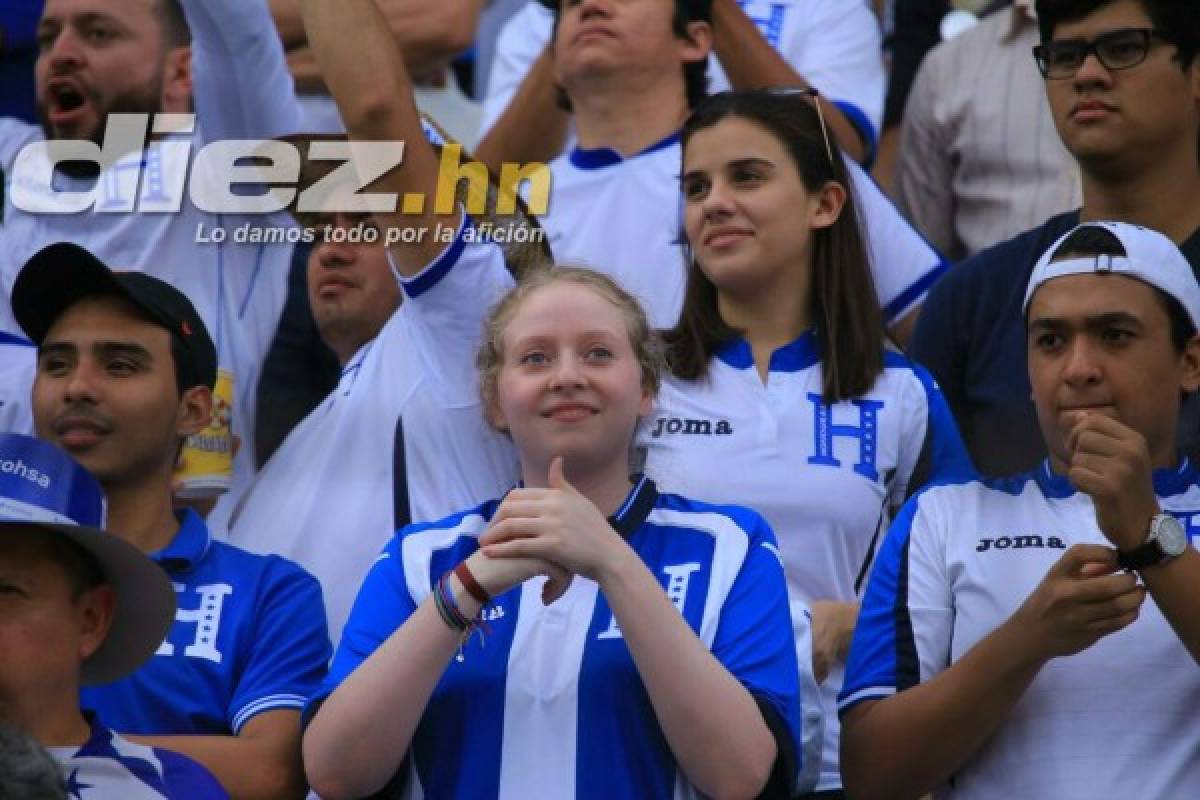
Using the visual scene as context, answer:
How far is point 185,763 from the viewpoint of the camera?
3773 millimetres

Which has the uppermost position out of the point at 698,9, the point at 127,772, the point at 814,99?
the point at 698,9

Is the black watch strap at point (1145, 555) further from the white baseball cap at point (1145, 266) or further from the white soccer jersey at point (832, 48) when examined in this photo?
the white soccer jersey at point (832, 48)

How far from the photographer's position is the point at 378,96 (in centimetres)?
462

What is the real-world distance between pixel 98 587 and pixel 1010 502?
5.61 feet

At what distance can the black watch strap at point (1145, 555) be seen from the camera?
3.85 m

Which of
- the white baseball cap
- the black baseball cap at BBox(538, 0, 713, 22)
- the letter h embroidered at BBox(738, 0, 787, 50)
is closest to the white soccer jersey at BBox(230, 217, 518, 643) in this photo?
the white baseball cap

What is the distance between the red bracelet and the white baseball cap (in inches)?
54.6

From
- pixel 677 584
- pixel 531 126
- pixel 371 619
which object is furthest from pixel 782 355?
pixel 531 126

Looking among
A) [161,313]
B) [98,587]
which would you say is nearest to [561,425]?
[98,587]

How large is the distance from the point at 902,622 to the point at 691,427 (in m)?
0.82

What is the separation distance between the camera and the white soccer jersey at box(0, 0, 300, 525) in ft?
18.3

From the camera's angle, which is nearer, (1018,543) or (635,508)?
(635,508)

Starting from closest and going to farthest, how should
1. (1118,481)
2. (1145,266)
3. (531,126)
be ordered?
1. (1118,481)
2. (1145,266)
3. (531,126)

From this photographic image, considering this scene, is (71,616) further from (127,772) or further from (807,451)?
(807,451)
